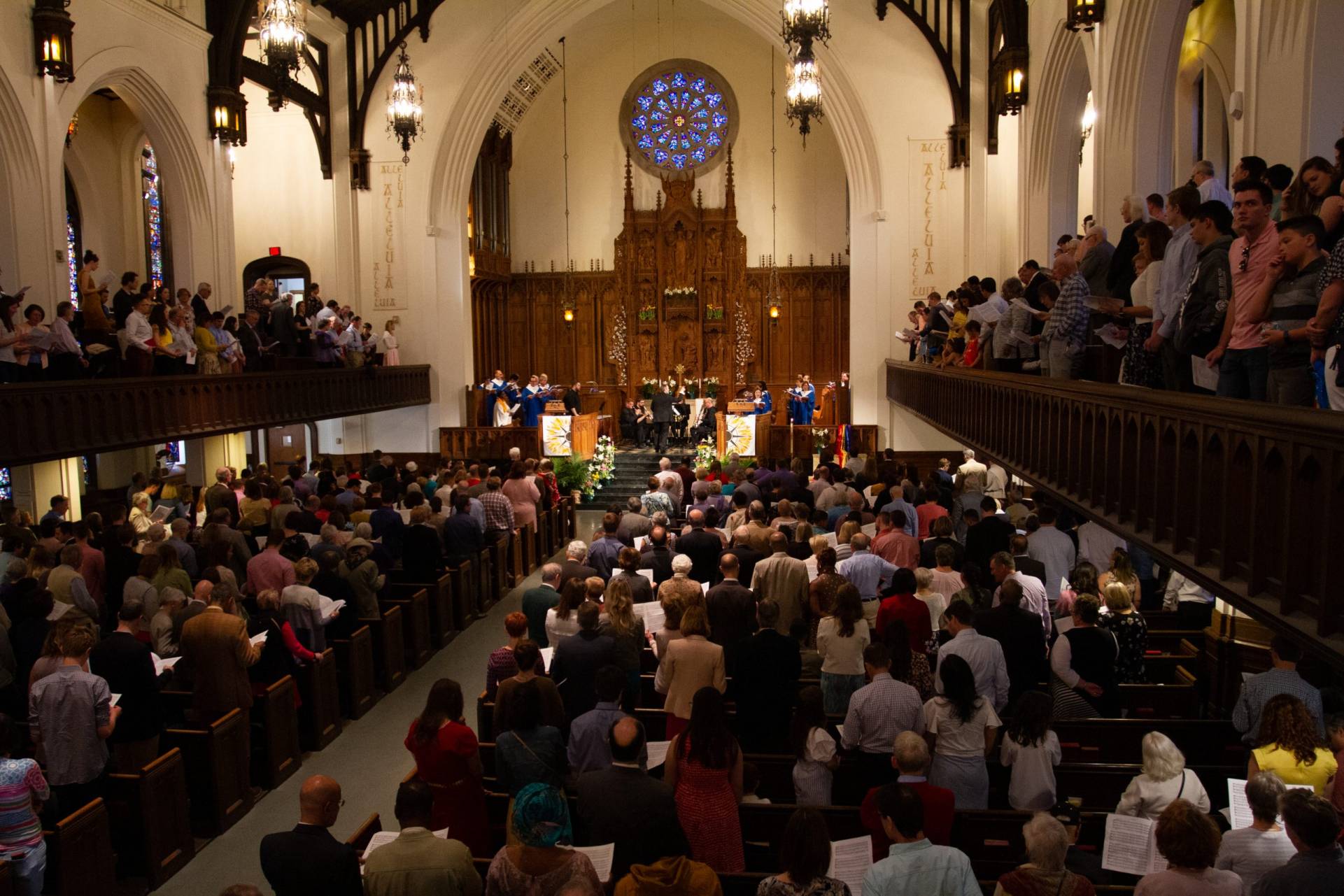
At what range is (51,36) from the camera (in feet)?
40.9

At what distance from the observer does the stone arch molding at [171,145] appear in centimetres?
1412

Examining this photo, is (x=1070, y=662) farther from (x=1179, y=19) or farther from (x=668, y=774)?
(x=1179, y=19)

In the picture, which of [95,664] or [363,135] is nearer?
[95,664]

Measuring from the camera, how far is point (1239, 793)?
4.45 meters

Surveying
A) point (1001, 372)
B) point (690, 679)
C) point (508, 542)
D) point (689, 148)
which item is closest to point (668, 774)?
point (690, 679)

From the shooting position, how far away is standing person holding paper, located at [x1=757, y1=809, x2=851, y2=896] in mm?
3334

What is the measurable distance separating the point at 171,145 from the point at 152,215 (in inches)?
204

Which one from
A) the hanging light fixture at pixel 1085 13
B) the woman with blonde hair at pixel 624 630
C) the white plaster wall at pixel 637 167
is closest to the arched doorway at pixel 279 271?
the white plaster wall at pixel 637 167

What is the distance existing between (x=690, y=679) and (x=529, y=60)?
17.9 m

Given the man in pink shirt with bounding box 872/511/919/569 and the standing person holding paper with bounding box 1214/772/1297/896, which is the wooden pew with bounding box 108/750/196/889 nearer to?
the man in pink shirt with bounding box 872/511/919/569

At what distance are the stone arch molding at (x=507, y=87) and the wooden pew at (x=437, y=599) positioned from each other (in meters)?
11.9

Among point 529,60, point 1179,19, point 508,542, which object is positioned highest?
point 529,60

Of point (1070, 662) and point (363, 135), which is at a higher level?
point (363, 135)

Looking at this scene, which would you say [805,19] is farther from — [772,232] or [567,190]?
[567,190]
